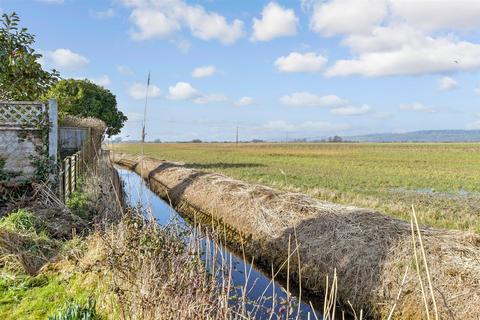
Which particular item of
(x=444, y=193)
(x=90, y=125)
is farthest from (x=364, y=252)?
(x=90, y=125)

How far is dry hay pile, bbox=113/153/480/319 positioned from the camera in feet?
21.1

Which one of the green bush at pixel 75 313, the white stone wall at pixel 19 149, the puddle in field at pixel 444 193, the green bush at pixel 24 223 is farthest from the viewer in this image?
the puddle in field at pixel 444 193

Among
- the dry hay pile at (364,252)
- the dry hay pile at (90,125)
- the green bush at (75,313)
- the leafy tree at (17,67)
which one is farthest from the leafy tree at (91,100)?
the green bush at (75,313)

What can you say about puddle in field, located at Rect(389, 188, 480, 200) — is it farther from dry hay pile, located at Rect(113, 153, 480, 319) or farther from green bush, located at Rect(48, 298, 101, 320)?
green bush, located at Rect(48, 298, 101, 320)

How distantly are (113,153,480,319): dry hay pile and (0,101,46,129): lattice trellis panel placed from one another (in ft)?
20.0

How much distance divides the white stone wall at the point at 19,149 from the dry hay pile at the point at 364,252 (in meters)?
→ 5.78

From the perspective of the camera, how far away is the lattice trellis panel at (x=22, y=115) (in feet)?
38.5

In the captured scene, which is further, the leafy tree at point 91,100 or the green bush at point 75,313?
the leafy tree at point 91,100

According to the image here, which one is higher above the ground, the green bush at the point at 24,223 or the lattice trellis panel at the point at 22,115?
the lattice trellis panel at the point at 22,115

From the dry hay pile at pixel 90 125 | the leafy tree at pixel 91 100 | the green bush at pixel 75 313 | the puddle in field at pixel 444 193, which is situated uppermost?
the leafy tree at pixel 91 100

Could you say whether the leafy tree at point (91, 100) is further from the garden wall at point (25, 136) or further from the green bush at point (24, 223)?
the green bush at point (24, 223)

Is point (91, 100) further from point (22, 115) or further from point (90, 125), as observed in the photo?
point (22, 115)

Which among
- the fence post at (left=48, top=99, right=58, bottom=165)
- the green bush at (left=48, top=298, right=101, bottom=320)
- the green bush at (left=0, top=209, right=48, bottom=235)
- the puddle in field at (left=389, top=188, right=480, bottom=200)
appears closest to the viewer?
the green bush at (left=48, top=298, right=101, bottom=320)

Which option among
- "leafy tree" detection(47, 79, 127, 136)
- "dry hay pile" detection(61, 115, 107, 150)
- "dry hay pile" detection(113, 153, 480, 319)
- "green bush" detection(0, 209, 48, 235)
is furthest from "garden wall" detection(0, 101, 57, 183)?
"leafy tree" detection(47, 79, 127, 136)
